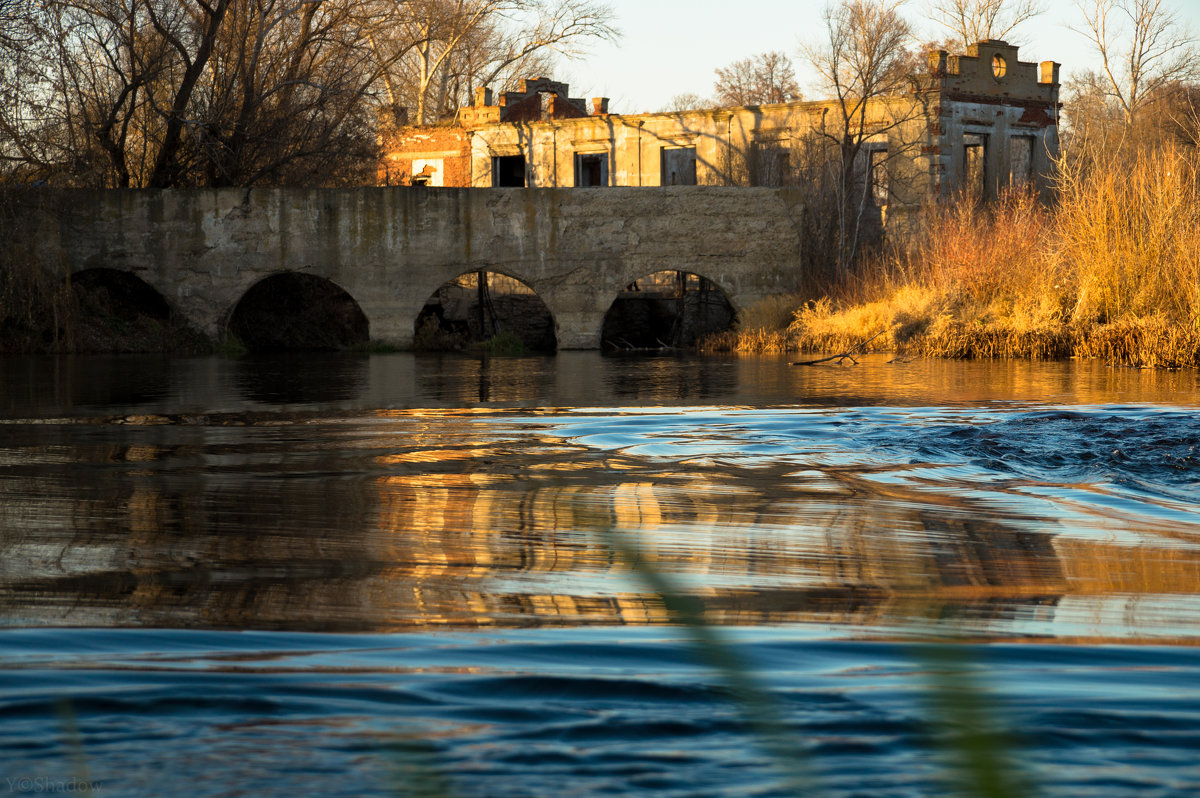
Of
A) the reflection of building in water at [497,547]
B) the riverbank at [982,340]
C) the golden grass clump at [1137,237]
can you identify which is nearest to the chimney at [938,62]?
the riverbank at [982,340]

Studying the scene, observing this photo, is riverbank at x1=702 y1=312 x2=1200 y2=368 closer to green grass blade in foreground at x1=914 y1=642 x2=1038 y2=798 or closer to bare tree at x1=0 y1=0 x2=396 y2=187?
bare tree at x1=0 y1=0 x2=396 y2=187

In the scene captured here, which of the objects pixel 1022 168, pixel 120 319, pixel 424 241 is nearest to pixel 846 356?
pixel 424 241

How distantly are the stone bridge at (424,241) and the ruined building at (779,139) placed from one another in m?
6.52

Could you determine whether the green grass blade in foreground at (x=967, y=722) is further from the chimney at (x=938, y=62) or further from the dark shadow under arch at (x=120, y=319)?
the chimney at (x=938, y=62)

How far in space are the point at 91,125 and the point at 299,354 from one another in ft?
21.1

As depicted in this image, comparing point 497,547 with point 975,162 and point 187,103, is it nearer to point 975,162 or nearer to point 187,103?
point 187,103

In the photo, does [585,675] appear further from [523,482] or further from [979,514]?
[523,482]

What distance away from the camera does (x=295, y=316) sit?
27.6m

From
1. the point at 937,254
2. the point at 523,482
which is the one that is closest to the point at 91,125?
the point at 937,254

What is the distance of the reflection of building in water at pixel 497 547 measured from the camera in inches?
131

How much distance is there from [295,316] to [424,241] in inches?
173

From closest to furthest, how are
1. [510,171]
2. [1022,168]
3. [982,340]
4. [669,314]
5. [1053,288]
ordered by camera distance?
[1053,288]
[982,340]
[669,314]
[1022,168]
[510,171]

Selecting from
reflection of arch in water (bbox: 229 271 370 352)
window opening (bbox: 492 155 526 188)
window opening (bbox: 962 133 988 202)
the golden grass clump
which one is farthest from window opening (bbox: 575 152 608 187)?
the golden grass clump

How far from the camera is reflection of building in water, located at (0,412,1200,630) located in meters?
3.32
